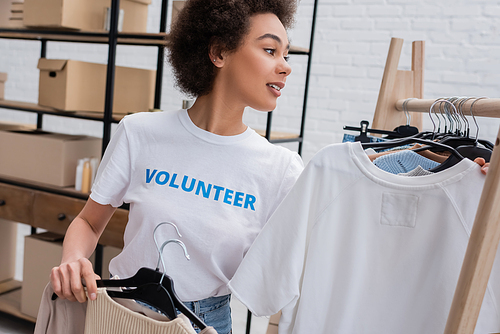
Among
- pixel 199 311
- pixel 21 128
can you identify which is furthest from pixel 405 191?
pixel 21 128

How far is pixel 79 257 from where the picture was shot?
0.99 m

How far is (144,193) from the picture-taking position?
105 cm

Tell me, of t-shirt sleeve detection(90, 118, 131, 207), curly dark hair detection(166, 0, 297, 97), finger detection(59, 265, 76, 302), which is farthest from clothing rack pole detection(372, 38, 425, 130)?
finger detection(59, 265, 76, 302)

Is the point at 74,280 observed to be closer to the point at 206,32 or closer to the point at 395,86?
the point at 206,32

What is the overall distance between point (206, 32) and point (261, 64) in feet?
0.62

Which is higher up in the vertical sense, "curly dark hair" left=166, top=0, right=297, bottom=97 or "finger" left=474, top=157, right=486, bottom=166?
"curly dark hair" left=166, top=0, right=297, bottom=97

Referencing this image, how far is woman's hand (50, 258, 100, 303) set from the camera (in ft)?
2.85

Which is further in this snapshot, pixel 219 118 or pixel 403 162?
pixel 219 118

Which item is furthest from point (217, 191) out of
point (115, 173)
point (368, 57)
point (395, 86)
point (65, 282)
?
point (368, 57)

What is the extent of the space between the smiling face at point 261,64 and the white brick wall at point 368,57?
5.56 ft

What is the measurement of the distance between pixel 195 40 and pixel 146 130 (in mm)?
259

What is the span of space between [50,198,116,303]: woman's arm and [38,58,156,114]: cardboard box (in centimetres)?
126

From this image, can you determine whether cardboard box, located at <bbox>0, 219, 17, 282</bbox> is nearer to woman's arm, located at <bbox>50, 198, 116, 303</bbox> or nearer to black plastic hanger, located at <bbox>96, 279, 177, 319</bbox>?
woman's arm, located at <bbox>50, 198, 116, 303</bbox>

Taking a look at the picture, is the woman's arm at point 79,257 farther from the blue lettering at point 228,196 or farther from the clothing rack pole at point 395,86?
the clothing rack pole at point 395,86
